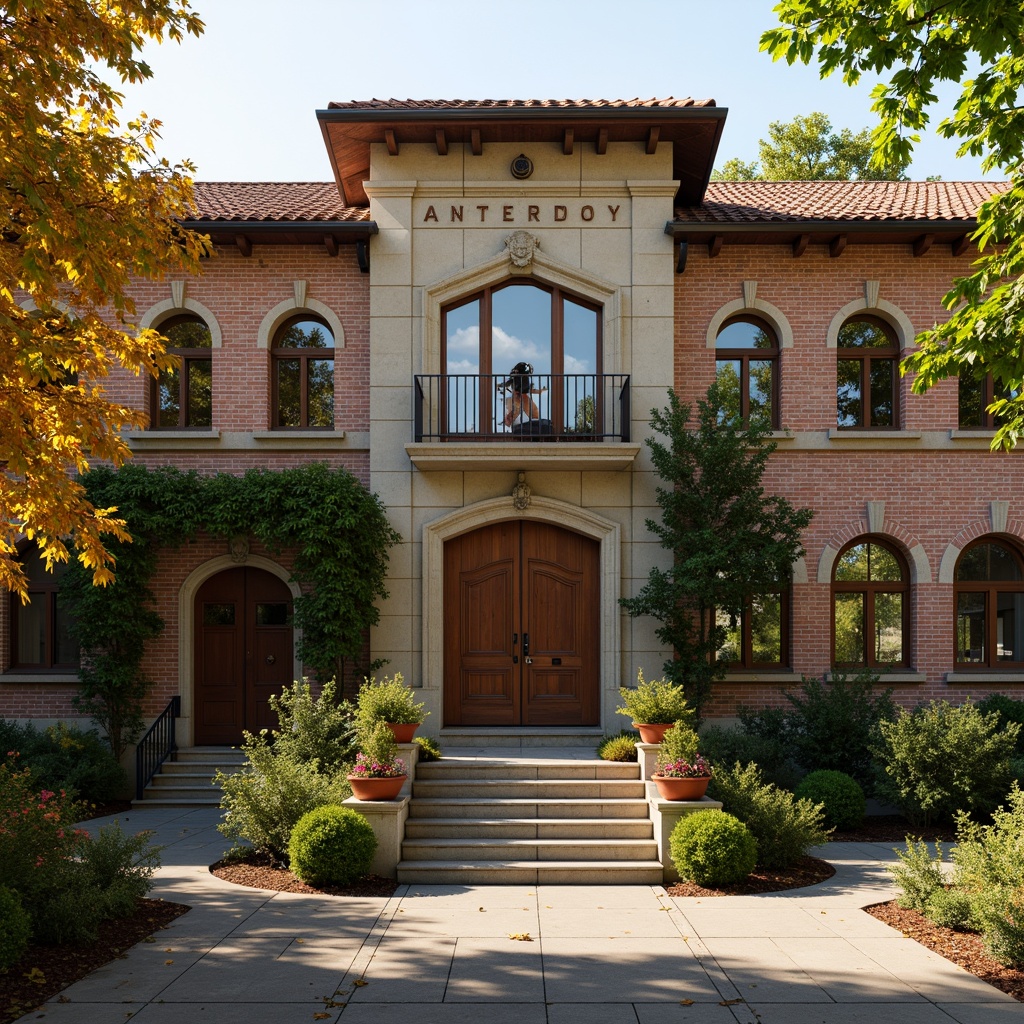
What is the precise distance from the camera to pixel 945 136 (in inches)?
347

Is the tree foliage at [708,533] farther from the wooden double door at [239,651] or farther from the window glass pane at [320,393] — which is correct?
the wooden double door at [239,651]

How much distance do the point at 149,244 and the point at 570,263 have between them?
26.6 ft

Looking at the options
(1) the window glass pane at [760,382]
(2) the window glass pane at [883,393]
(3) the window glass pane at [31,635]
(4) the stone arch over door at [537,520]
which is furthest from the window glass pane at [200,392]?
(2) the window glass pane at [883,393]

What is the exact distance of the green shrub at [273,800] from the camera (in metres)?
9.47

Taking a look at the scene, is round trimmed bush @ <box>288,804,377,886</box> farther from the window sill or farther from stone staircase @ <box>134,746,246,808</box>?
the window sill

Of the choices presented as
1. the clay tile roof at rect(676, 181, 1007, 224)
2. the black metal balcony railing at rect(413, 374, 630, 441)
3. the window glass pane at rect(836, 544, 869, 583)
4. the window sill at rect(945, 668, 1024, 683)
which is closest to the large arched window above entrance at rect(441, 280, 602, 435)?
the black metal balcony railing at rect(413, 374, 630, 441)

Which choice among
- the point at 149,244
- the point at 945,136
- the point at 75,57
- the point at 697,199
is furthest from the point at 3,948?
the point at 697,199

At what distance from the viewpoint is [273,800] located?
9.48m

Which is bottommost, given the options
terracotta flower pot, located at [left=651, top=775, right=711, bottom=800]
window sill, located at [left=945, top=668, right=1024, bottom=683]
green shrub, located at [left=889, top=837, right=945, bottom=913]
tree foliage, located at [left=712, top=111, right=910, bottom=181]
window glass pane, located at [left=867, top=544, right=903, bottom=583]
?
green shrub, located at [left=889, top=837, right=945, bottom=913]

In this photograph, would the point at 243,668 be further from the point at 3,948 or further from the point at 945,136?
the point at 945,136

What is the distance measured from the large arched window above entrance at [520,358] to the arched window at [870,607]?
4.65 m

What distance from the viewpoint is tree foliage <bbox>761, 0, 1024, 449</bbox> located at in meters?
7.90

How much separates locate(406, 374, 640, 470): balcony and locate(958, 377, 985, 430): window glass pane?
221 inches

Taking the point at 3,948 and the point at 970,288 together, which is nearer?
the point at 3,948
